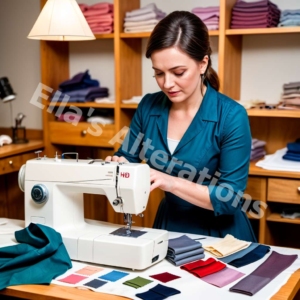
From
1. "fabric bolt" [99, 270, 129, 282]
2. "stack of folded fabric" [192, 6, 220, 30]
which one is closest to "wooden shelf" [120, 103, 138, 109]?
"stack of folded fabric" [192, 6, 220, 30]

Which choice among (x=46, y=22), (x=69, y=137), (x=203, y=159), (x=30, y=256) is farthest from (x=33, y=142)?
(x=30, y=256)

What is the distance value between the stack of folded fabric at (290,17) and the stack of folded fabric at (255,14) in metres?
0.07

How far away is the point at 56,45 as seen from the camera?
367 centimetres

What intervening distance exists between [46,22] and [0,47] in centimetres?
157

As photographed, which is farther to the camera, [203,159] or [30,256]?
[203,159]

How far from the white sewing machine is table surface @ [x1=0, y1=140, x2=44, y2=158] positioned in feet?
4.79

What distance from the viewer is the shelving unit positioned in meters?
2.93

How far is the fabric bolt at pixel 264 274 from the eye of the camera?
145 cm

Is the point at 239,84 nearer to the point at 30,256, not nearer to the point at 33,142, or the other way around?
the point at 33,142

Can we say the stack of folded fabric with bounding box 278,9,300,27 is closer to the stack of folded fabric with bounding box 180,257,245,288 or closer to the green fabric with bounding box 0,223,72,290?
the stack of folded fabric with bounding box 180,257,245,288

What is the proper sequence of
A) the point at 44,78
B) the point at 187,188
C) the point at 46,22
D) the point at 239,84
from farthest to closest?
the point at 44,78, the point at 239,84, the point at 46,22, the point at 187,188

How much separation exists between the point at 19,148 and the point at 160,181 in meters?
1.79

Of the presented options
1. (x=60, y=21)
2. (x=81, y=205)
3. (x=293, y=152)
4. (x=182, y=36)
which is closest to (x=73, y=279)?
(x=81, y=205)

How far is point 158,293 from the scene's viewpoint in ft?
4.71
